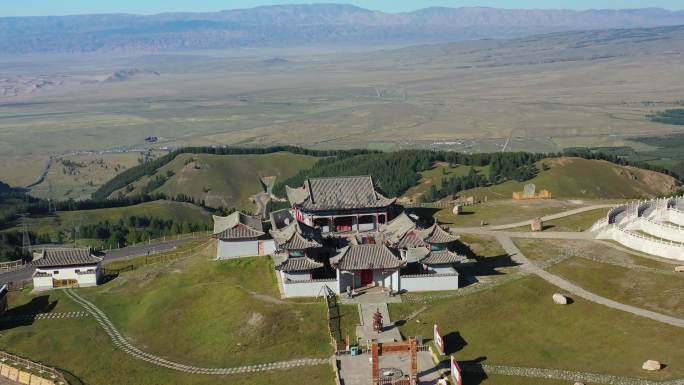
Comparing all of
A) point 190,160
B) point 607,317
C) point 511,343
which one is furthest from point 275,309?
point 190,160

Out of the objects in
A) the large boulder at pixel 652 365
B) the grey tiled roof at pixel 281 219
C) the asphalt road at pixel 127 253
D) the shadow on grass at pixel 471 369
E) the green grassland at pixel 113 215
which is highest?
the grey tiled roof at pixel 281 219

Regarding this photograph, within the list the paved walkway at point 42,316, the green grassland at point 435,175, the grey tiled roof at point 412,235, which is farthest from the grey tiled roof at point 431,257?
the green grassland at point 435,175

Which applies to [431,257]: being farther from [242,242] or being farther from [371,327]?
[242,242]

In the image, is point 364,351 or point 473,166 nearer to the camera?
point 364,351

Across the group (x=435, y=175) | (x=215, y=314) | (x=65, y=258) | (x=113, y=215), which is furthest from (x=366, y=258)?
Result: (x=435, y=175)

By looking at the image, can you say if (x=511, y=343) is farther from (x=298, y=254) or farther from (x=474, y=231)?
(x=474, y=231)

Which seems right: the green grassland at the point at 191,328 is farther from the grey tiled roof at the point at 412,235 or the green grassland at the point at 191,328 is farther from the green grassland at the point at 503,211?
the green grassland at the point at 503,211
